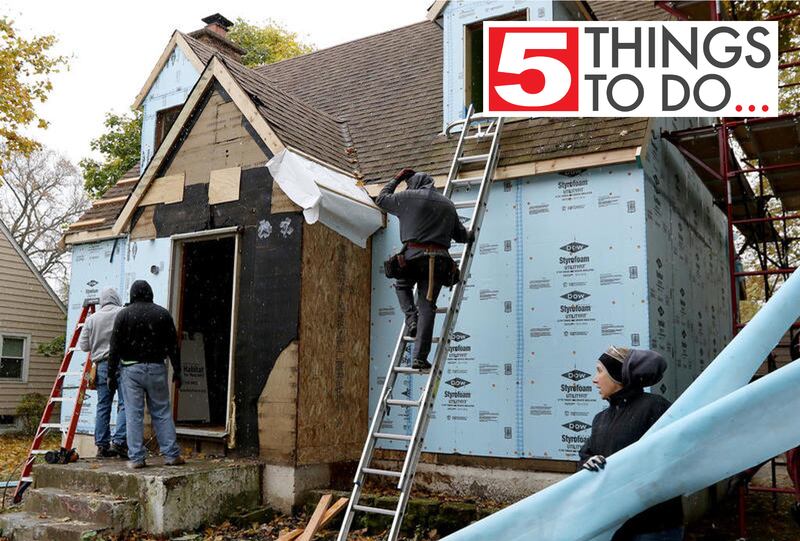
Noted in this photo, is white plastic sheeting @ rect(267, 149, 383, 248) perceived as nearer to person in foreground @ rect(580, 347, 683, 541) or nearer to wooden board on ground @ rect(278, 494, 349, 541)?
wooden board on ground @ rect(278, 494, 349, 541)

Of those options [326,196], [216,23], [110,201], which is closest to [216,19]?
[216,23]

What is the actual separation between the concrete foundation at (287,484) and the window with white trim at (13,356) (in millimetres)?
14096

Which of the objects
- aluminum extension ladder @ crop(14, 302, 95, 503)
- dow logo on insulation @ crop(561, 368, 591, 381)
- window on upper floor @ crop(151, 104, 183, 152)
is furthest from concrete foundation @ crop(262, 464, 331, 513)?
window on upper floor @ crop(151, 104, 183, 152)

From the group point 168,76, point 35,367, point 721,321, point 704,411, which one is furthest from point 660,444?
point 35,367

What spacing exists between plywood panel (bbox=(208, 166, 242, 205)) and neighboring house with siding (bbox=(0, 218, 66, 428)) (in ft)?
42.1

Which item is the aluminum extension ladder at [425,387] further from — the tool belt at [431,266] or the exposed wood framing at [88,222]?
the exposed wood framing at [88,222]

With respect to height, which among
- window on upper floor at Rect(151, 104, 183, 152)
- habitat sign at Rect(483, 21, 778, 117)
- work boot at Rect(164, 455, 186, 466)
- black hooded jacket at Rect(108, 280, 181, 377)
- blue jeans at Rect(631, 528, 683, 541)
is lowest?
work boot at Rect(164, 455, 186, 466)

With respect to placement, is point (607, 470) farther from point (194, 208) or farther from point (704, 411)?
point (194, 208)

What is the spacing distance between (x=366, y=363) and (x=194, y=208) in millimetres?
3040

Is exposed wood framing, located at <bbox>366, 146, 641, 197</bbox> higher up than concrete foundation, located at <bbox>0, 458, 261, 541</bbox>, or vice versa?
exposed wood framing, located at <bbox>366, 146, 641, 197</bbox>

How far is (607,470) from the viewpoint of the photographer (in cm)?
116

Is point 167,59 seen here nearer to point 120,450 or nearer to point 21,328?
point 120,450

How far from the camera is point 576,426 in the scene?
743 centimetres

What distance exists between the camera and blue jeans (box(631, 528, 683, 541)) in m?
3.35
